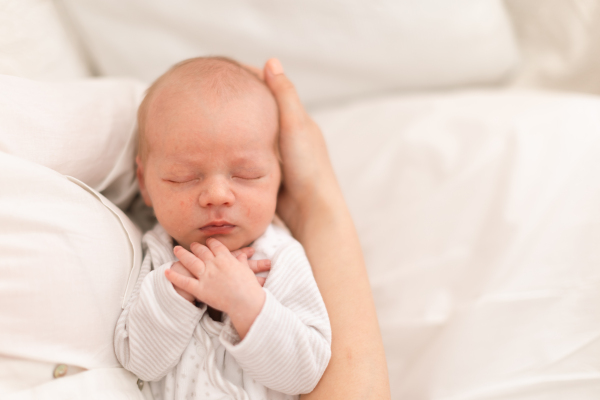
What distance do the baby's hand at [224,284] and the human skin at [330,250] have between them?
20cm

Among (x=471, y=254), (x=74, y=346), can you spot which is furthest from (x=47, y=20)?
(x=471, y=254)

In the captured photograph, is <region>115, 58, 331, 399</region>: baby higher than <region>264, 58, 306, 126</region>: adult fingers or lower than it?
lower

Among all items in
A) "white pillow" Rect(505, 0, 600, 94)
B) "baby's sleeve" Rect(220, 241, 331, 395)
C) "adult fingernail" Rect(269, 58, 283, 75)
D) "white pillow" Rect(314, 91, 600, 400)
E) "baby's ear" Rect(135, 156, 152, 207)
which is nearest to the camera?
"baby's sleeve" Rect(220, 241, 331, 395)

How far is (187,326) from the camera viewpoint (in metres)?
0.83

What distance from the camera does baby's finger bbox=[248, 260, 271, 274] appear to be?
0.90 m

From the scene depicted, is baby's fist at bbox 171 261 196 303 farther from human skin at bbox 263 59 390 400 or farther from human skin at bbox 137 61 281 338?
human skin at bbox 263 59 390 400

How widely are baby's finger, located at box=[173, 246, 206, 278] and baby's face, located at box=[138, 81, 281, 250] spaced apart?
7 cm

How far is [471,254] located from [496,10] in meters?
1.03

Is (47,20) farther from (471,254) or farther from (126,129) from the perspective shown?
(471,254)

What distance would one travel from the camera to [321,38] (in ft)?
4.92

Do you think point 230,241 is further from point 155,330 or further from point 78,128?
point 78,128

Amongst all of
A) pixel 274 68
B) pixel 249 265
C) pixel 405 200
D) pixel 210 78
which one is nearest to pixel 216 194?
pixel 249 265

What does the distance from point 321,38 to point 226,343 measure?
1.11m

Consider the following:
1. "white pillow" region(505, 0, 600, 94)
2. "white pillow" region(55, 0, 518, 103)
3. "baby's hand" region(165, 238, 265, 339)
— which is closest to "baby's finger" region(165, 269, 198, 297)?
"baby's hand" region(165, 238, 265, 339)
